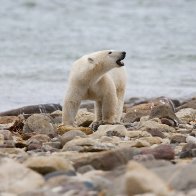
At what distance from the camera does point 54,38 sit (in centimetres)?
2355

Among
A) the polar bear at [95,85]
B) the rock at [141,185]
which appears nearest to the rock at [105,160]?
the rock at [141,185]

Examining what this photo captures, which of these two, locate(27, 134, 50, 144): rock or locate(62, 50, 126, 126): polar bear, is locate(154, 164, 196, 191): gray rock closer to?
locate(27, 134, 50, 144): rock

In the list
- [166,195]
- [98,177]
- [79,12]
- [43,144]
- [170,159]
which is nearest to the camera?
[166,195]

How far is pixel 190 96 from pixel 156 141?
6.78 metres

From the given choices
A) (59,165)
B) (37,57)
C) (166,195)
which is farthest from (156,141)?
(37,57)

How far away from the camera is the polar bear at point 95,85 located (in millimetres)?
8805

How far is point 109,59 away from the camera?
349 inches

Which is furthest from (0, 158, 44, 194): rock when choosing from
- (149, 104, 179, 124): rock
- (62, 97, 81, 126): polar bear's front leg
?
(149, 104, 179, 124): rock

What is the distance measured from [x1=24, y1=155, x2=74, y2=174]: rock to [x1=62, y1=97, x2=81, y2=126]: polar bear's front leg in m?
3.59

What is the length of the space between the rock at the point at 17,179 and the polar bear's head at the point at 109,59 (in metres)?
4.04

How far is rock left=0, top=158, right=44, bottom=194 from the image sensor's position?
15.1ft

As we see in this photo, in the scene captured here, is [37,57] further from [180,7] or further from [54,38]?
[180,7]

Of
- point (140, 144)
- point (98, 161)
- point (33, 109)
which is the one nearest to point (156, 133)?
point (140, 144)

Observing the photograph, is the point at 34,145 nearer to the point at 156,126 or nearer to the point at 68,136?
the point at 68,136
